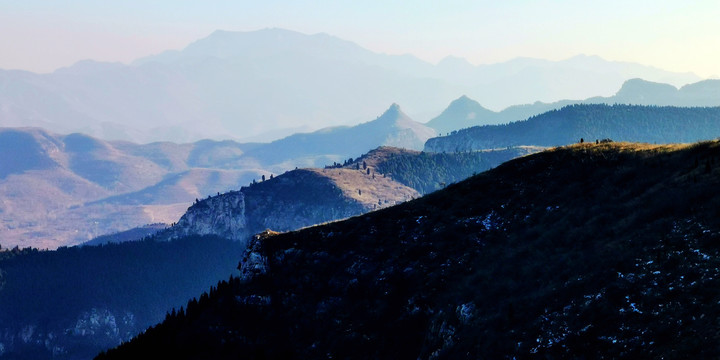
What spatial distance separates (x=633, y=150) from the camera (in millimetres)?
85312

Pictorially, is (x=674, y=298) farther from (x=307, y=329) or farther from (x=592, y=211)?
(x=307, y=329)

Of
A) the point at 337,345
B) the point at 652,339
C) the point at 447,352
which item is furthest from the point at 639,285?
the point at 337,345

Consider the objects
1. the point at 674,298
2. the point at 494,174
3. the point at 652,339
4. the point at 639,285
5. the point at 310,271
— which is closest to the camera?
the point at 652,339

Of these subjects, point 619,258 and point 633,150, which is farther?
point 633,150

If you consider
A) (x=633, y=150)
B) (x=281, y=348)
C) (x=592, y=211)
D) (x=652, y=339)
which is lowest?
(x=281, y=348)

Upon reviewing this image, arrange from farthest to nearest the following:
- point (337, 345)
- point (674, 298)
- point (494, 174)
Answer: point (494, 174) → point (337, 345) → point (674, 298)

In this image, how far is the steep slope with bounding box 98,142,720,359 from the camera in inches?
1948

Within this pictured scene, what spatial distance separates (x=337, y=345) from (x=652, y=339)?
34725mm

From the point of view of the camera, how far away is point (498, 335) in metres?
54.2

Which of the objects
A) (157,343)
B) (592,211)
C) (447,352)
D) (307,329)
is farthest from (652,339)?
(157,343)

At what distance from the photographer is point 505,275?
65500 mm

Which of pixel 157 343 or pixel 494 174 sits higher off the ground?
pixel 494 174

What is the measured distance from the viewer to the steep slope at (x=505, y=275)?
49.5 meters

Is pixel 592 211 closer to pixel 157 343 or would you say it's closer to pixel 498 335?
pixel 498 335
